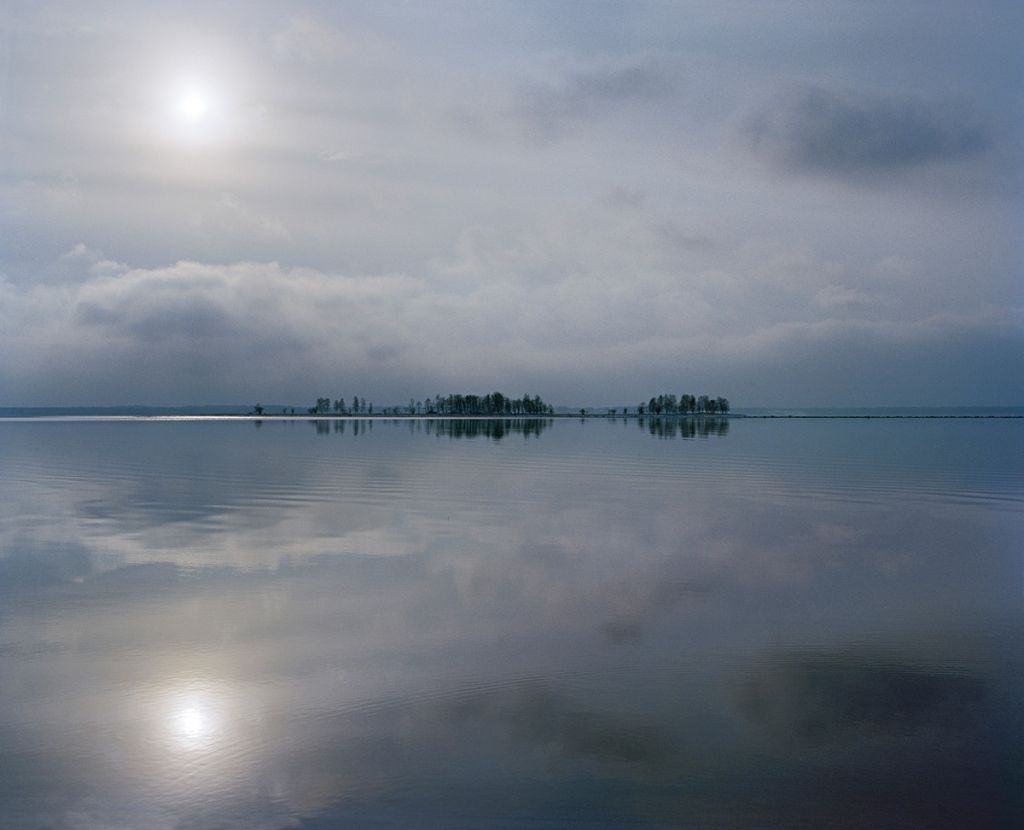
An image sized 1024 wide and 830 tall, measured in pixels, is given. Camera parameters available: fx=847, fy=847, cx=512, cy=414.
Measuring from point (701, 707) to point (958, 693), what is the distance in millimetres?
3890

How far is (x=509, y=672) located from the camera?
13.0 meters

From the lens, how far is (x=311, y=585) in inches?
747

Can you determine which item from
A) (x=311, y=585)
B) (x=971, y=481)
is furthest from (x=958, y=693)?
(x=971, y=481)

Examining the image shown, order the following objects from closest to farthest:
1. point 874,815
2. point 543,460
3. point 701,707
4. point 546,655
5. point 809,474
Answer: point 874,815, point 701,707, point 546,655, point 809,474, point 543,460

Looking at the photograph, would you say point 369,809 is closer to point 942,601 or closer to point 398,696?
point 398,696

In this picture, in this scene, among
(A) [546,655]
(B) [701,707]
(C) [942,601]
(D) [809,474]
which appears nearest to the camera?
(B) [701,707]

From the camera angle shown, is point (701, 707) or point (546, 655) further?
point (546, 655)

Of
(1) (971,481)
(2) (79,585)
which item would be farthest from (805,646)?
(1) (971,481)

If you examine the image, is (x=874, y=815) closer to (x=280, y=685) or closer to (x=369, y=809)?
(x=369, y=809)

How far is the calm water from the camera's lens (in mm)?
9172

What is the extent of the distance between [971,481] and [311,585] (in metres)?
39.1

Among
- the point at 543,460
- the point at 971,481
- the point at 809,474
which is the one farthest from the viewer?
the point at 543,460

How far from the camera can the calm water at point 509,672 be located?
917 cm

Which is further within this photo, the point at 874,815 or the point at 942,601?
the point at 942,601
